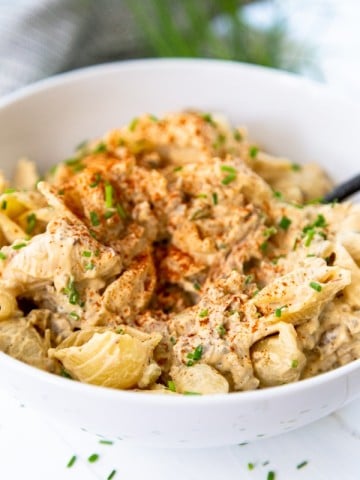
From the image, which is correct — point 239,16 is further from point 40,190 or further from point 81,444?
point 81,444

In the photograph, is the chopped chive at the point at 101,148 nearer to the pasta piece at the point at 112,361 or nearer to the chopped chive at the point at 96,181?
the chopped chive at the point at 96,181

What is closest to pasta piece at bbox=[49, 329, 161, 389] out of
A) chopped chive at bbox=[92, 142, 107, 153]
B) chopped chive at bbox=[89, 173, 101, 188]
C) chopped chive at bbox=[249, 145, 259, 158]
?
chopped chive at bbox=[89, 173, 101, 188]

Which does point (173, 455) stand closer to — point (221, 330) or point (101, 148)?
point (221, 330)

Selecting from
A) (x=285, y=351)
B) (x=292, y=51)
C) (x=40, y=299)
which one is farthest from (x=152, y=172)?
(x=292, y=51)

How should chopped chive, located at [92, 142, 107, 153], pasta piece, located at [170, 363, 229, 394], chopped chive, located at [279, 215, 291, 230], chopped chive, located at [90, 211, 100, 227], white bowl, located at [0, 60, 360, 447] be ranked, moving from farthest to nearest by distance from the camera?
white bowl, located at [0, 60, 360, 447] → chopped chive, located at [92, 142, 107, 153] → chopped chive, located at [279, 215, 291, 230] → chopped chive, located at [90, 211, 100, 227] → pasta piece, located at [170, 363, 229, 394]

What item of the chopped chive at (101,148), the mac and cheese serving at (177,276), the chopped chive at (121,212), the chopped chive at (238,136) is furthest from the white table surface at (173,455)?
the chopped chive at (238,136)

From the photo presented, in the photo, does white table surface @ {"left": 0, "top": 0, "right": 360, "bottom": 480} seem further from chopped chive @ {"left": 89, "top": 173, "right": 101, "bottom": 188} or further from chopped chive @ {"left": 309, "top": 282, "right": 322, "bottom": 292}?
chopped chive @ {"left": 89, "top": 173, "right": 101, "bottom": 188}

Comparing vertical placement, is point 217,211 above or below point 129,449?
above

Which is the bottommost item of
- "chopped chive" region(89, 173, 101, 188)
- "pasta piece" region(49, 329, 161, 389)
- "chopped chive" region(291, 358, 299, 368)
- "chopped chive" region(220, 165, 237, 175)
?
"pasta piece" region(49, 329, 161, 389)
